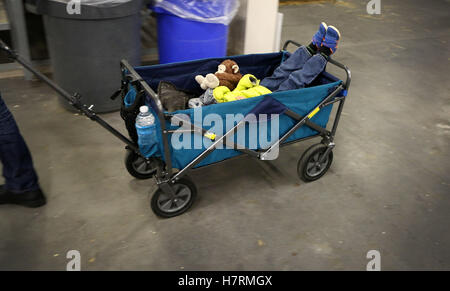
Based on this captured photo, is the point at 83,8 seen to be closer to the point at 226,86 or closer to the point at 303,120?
the point at 226,86

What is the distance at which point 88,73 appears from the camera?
11.4 ft

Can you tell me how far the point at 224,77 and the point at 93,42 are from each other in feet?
4.27

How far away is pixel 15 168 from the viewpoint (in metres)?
2.50

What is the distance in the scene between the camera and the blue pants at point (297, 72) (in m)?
2.73

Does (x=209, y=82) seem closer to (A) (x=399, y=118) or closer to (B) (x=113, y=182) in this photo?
(B) (x=113, y=182)

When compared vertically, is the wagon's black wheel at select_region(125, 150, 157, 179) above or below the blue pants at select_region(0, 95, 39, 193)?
below

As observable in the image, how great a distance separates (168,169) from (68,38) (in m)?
1.65

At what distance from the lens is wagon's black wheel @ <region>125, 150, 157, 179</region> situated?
2838mm

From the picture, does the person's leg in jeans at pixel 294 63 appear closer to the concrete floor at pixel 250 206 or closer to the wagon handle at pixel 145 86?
the concrete floor at pixel 250 206
